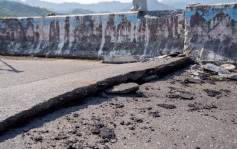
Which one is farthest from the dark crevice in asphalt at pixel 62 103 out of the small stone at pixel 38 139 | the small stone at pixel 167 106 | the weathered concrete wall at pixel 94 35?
the weathered concrete wall at pixel 94 35

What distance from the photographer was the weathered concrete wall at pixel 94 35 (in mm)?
7703

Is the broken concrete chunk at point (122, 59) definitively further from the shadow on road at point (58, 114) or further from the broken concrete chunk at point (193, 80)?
the shadow on road at point (58, 114)

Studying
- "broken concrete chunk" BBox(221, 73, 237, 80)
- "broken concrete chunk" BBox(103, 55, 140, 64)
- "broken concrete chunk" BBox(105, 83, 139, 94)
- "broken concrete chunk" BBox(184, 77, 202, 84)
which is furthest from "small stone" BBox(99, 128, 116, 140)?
"broken concrete chunk" BBox(103, 55, 140, 64)

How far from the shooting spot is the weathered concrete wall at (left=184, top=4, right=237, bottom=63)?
652 centimetres

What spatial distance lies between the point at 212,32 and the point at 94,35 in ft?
13.7

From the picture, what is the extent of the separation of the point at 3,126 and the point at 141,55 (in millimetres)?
5577

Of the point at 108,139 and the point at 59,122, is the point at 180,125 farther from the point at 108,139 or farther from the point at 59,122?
the point at 59,122

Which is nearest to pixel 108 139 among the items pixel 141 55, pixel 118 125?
pixel 118 125

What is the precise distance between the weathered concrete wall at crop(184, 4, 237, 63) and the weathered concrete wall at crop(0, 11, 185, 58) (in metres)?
0.46

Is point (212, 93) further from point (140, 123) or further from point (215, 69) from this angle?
point (140, 123)

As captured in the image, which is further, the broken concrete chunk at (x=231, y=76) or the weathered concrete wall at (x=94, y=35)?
the weathered concrete wall at (x=94, y=35)

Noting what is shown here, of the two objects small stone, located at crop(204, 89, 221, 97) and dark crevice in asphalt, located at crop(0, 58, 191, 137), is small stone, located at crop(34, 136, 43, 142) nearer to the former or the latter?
dark crevice in asphalt, located at crop(0, 58, 191, 137)

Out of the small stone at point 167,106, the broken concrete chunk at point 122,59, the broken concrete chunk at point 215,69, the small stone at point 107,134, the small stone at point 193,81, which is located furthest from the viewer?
the broken concrete chunk at point 122,59

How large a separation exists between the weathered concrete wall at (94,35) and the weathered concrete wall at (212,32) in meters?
0.46
